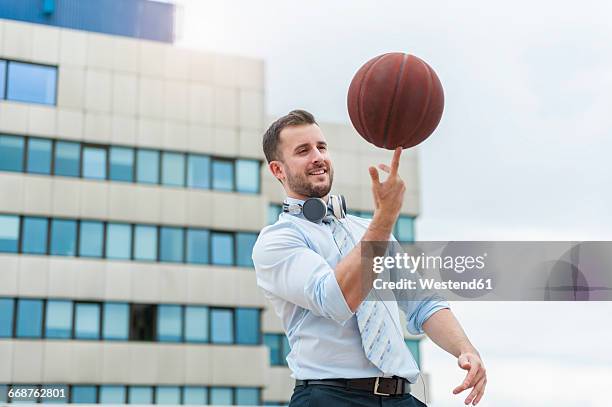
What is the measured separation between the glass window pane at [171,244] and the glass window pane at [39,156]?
4918mm

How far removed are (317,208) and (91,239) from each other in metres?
31.3

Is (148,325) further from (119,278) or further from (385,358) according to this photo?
(385,358)

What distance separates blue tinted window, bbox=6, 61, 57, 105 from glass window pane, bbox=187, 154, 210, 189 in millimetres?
5729

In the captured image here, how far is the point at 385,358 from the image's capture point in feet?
12.6

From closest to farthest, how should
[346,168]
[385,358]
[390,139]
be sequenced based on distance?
[385,358]
[390,139]
[346,168]

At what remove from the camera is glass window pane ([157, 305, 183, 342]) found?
34.5 meters

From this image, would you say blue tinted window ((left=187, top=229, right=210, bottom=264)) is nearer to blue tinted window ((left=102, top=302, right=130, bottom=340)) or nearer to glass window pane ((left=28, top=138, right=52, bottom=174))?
blue tinted window ((left=102, top=302, right=130, bottom=340))

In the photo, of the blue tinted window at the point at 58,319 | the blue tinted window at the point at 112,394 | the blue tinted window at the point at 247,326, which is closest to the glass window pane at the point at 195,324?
the blue tinted window at the point at 247,326

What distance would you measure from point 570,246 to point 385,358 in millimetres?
3573

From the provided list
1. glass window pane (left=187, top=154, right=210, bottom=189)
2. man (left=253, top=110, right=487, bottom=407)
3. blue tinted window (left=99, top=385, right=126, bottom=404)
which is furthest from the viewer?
glass window pane (left=187, top=154, right=210, bottom=189)

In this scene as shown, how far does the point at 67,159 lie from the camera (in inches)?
1356

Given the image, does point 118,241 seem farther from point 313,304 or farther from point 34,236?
point 313,304

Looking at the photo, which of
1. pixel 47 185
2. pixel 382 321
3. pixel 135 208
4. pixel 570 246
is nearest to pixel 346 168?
pixel 135 208

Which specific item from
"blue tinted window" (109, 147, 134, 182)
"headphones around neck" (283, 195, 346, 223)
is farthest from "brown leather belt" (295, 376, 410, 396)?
"blue tinted window" (109, 147, 134, 182)
